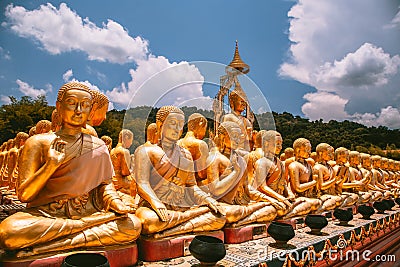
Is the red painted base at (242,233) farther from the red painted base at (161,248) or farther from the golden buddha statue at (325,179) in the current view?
the golden buddha statue at (325,179)

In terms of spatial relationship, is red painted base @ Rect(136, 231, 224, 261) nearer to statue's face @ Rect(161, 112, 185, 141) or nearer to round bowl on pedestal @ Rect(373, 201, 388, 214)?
statue's face @ Rect(161, 112, 185, 141)

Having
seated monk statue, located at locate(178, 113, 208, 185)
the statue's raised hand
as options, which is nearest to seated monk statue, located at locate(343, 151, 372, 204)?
seated monk statue, located at locate(178, 113, 208, 185)

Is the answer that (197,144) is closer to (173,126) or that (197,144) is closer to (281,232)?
(173,126)

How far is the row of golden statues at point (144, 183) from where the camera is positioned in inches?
125

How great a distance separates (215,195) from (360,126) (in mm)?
45705

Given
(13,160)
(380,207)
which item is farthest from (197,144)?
(13,160)

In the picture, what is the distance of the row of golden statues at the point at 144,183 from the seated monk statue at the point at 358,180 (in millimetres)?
1941

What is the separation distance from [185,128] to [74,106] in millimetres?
2590

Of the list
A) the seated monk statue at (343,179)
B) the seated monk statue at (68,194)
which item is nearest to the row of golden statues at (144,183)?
the seated monk statue at (68,194)

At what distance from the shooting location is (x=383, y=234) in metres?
7.34

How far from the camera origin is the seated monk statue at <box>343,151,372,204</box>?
8805mm

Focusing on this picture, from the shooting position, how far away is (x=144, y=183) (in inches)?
164

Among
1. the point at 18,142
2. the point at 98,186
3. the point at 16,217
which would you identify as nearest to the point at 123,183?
the point at 98,186

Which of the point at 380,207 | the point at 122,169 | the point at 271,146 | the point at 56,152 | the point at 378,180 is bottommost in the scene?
the point at 380,207
